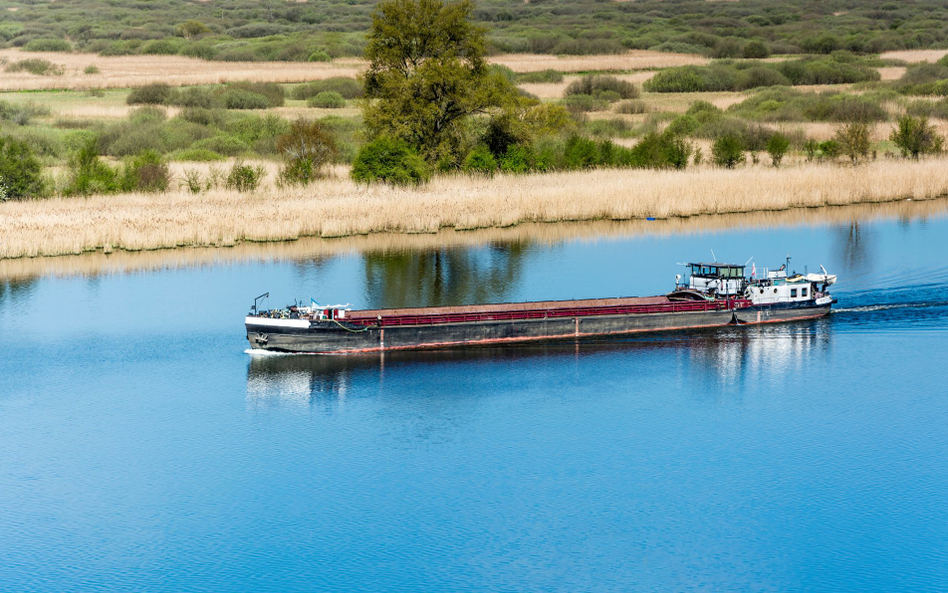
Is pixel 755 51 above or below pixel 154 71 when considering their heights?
above

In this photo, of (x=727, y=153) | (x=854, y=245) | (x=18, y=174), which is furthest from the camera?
(x=727, y=153)

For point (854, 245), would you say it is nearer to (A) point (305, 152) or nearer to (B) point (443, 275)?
(B) point (443, 275)

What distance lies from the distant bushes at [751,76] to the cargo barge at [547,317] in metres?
97.4

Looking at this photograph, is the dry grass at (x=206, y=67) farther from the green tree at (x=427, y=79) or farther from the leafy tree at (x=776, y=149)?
the leafy tree at (x=776, y=149)

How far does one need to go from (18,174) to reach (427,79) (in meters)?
27.3

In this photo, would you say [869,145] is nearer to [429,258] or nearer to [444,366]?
[429,258]

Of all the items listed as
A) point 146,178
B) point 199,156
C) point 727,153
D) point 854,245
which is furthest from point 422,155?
point 854,245

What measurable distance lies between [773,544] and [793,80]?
130260mm

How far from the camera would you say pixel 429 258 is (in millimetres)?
64625

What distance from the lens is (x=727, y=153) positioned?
8969 cm

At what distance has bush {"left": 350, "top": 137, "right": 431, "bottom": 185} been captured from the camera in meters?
79.1

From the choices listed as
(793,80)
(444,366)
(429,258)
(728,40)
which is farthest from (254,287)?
(728,40)

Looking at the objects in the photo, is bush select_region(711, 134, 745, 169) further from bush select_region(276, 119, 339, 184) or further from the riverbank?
bush select_region(276, 119, 339, 184)

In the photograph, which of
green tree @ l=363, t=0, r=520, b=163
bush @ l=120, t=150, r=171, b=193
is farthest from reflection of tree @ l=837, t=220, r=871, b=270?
bush @ l=120, t=150, r=171, b=193
